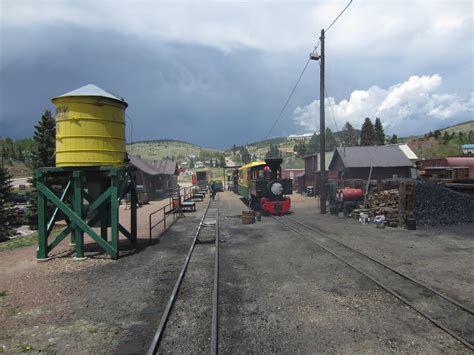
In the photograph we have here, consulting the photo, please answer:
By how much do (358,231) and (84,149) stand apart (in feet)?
39.4

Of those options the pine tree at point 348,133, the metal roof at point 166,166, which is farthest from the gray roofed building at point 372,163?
the pine tree at point 348,133

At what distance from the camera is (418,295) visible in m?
6.93

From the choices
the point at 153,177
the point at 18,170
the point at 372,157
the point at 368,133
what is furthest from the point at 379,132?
the point at 18,170

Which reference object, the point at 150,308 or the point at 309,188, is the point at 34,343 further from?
the point at 309,188

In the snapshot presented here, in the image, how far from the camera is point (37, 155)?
76.3 ft

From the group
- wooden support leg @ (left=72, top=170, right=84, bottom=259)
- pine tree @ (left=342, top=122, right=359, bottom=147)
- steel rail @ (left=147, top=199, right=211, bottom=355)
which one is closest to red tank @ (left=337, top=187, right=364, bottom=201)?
steel rail @ (left=147, top=199, right=211, bottom=355)

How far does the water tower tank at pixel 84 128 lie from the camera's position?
10133mm

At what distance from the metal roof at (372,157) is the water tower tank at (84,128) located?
30.8 meters

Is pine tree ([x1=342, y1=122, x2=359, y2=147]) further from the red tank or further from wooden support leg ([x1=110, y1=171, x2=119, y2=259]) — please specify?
wooden support leg ([x1=110, y1=171, x2=119, y2=259])

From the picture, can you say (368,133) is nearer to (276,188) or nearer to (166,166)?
(166,166)

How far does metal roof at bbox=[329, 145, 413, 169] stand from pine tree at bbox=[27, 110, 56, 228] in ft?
95.9

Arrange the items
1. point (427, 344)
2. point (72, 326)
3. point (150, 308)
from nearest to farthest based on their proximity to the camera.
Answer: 1. point (427, 344)
2. point (72, 326)
3. point (150, 308)

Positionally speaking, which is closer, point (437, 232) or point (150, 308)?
point (150, 308)

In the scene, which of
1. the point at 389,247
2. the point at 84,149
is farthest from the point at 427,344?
the point at 84,149
